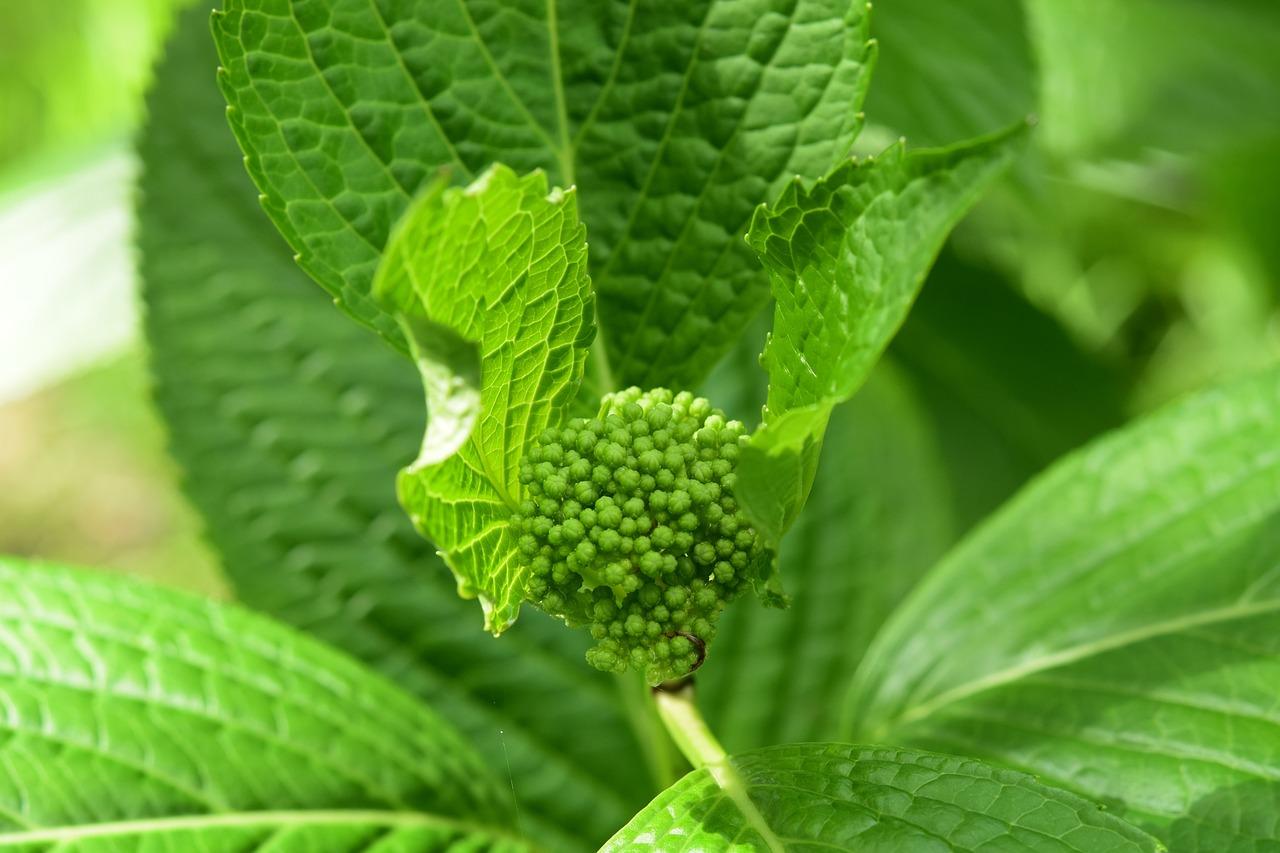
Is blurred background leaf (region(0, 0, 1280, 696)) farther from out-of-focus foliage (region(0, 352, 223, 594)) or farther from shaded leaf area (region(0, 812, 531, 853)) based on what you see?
out-of-focus foliage (region(0, 352, 223, 594))

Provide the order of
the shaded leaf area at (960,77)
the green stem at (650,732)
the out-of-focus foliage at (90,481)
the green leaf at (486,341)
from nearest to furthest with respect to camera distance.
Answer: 1. the green leaf at (486,341)
2. the green stem at (650,732)
3. the shaded leaf area at (960,77)
4. the out-of-focus foliage at (90,481)

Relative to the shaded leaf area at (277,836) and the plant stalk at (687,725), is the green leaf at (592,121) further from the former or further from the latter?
the shaded leaf area at (277,836)

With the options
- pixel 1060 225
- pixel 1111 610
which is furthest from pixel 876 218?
pixel 1060 225

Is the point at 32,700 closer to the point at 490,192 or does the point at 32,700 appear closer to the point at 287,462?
the point at 287,462

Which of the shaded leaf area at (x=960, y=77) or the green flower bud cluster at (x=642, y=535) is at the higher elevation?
the shaded leaf area at (x=960, y=77)

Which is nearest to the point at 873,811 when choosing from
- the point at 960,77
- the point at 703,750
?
the point at 703,750

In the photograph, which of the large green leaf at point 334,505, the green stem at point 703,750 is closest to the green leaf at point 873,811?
the green stem at point 703,750
